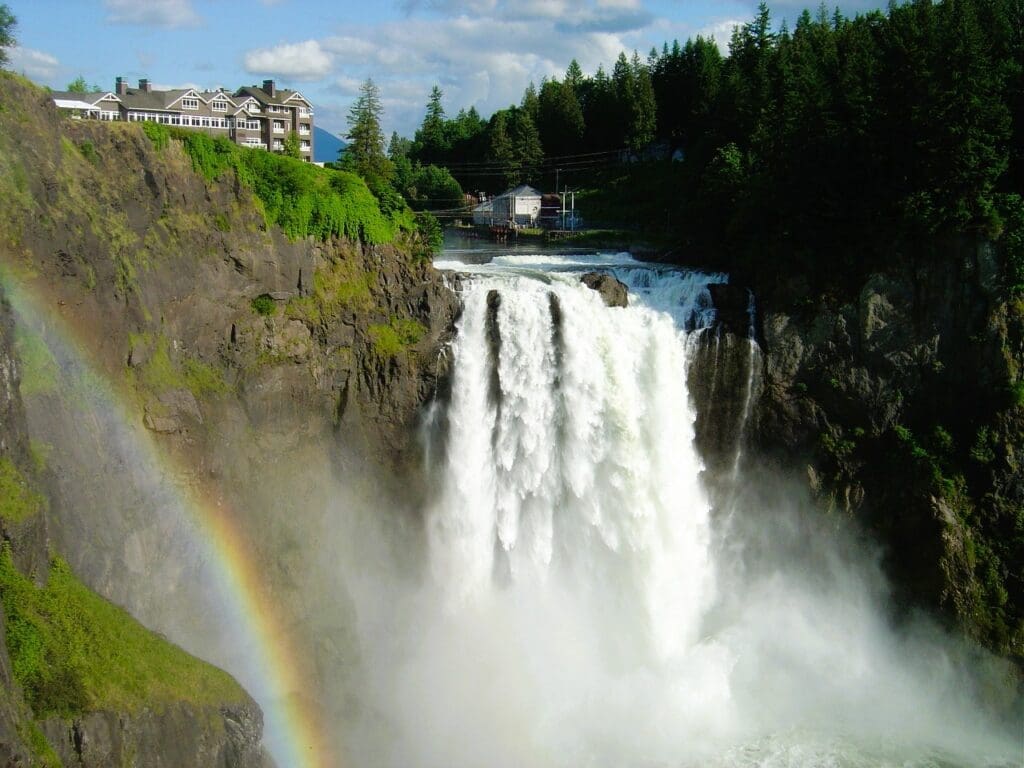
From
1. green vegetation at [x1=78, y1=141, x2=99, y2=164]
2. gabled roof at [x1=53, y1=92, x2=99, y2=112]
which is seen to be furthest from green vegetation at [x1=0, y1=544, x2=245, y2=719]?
gabled roof at [x1=53, y1=92, x2=99, y2=112]

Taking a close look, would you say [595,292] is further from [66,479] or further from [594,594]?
[66,479]

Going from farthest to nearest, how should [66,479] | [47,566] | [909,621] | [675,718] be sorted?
[909,621]
[675,718]
[66,479]
[47,566]

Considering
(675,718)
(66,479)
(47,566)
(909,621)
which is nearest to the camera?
(47,566)

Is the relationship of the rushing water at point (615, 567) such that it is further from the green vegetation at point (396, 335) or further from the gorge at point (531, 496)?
the green vegetation at point (396, 335)

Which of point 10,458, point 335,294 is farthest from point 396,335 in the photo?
point 10,458

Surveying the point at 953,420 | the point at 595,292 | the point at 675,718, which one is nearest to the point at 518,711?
the point at 675,718

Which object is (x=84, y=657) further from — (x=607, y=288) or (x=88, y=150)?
(x=607, y=288)
